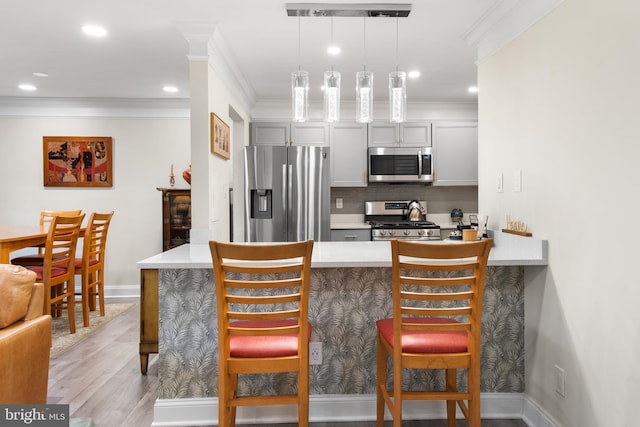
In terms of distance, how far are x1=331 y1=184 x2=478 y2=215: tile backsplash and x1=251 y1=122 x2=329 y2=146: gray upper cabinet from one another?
2.39ft

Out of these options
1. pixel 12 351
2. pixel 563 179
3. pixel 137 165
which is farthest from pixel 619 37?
pixel 137 165

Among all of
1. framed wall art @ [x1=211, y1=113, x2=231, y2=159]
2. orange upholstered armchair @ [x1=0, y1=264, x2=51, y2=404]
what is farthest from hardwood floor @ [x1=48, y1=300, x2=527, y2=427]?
framed wall art @ [x1=211, y1=113, x2=231, y2=159]

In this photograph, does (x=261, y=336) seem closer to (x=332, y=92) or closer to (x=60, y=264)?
(x=332, y=92)

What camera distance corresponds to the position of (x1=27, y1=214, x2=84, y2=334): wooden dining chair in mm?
3473

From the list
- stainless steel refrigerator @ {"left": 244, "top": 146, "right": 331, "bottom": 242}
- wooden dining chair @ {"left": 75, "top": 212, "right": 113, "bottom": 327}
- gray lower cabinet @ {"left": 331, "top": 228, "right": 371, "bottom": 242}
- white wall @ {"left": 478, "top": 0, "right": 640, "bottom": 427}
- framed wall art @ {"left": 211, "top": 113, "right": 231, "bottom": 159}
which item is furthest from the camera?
gray lower cabinet @ {"left": 331, "top": 228, "right": 371, "bottom": 242}

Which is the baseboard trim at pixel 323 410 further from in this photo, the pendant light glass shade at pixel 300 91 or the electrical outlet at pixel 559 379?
the pendant light glass shade at pixel 300 91

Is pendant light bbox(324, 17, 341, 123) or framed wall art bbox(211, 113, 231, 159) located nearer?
pendant light bbox(324, 17, 341, 123)

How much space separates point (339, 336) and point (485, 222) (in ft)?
4.19

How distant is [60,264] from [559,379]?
3899 mm

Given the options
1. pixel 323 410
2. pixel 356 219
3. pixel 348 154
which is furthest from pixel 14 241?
pixel 356 219

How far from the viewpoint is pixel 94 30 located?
9.62 ft

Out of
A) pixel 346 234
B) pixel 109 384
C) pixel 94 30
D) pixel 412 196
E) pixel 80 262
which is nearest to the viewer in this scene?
pixel 109 384

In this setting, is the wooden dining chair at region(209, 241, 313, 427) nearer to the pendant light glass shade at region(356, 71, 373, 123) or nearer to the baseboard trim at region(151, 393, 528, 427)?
the baseboard trim at region(151, 393, 528, 427)

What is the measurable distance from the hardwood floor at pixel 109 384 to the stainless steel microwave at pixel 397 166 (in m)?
3.10
